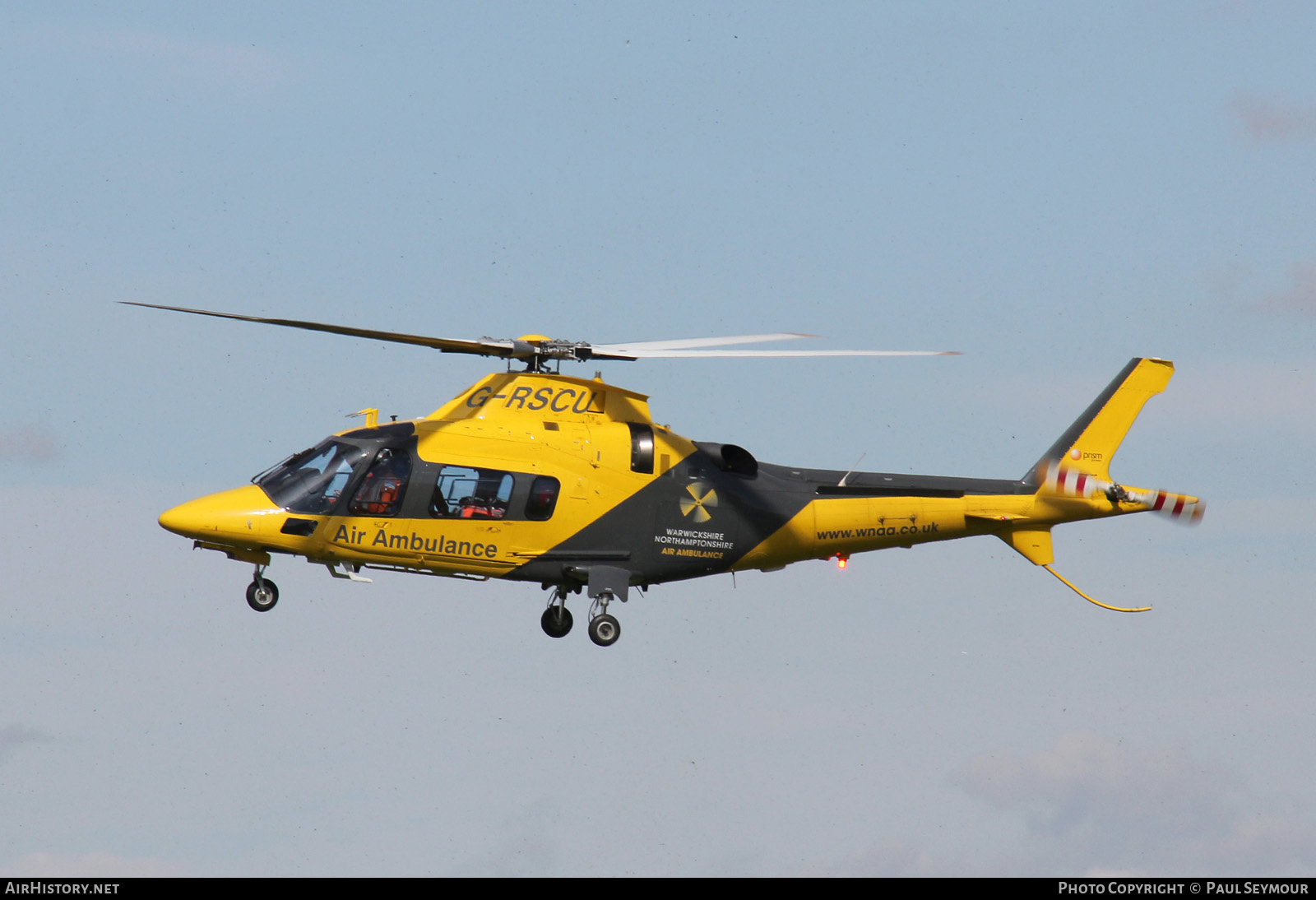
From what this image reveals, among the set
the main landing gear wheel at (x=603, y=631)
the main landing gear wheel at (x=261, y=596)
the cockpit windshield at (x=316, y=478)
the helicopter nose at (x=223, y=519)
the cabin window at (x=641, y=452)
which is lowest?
the main landing gear wheel at (x=603, y=631)

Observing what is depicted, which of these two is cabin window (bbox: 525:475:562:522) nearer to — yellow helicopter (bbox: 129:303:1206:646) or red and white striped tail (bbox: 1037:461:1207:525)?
yellow helicopter (bbox: 129:303:1206:646)

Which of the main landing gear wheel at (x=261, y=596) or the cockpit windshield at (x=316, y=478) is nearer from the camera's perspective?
the cockpit windshield at (x=316, y=478)

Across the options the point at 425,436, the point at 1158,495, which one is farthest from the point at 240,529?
the point at 1158,495

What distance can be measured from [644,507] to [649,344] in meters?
2.85

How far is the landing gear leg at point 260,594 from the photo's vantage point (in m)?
26.5

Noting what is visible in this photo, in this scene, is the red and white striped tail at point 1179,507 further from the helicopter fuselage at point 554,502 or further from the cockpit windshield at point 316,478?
the cockpit windshield at point 316,478

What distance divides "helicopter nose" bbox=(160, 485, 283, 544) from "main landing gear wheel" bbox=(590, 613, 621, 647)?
18.5 ft

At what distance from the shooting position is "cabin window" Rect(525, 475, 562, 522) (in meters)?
26.6

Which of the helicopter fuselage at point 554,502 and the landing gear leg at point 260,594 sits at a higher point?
the helicopter fuselage at point 554,502

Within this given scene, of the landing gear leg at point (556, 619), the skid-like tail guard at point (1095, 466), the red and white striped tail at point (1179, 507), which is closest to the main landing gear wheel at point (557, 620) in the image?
the landing gear leg at point (556, 619)

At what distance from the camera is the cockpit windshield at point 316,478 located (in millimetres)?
26125

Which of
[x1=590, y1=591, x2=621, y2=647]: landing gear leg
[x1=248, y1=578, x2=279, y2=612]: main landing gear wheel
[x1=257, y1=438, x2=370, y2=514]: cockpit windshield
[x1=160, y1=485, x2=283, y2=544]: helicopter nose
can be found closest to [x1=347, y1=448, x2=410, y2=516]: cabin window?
[x1=257, y1=438, x2=370, y2=514]: cockpit windshield

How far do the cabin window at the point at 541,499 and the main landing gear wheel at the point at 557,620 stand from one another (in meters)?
2.23

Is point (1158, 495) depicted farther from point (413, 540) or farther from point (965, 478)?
point (413, 540)
